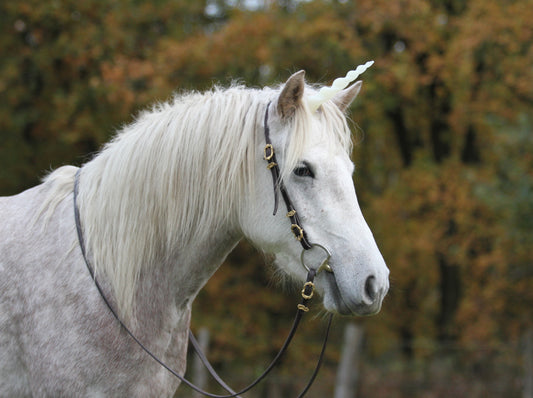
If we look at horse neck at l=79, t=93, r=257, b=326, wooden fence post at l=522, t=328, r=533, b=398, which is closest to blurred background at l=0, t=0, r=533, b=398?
wooden fence post at l=522, t=328, r=533, b=398

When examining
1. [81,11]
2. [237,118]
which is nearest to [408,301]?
[81,11]

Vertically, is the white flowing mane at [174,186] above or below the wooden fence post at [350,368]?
above

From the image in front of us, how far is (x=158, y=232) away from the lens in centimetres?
245

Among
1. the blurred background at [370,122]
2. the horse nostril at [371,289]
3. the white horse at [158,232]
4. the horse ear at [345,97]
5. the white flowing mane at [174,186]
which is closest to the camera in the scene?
the horse nostril at [371,289]

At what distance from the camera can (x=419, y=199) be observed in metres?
11.3

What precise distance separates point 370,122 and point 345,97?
8.77 metres

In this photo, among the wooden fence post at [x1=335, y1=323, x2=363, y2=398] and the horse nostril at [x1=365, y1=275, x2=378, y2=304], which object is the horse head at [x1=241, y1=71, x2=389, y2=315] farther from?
the wooden fence post at [x1=335, y1=323, x2=363, y2=398]

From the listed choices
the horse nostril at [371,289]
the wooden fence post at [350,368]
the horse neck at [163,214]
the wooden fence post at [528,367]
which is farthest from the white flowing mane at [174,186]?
the wooden fence post at [528,367]

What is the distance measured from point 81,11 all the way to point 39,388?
8.93 m

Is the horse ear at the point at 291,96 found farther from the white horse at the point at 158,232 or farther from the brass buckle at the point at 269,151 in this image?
the brass buckle at the point at 269,151

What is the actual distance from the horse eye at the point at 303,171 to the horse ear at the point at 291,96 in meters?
0.23

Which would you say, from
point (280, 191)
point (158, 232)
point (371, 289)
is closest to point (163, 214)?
point (158, 232)

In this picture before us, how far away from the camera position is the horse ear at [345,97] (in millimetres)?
2660

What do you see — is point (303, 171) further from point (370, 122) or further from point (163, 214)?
point (370, 122)
